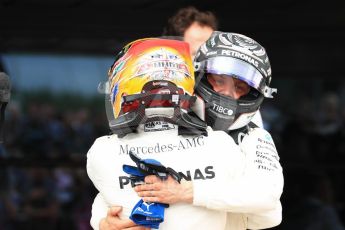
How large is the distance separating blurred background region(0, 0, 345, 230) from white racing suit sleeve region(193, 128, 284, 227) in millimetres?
2586

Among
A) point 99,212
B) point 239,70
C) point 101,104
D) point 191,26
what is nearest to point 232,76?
point 239,70

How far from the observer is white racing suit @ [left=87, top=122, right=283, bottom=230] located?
178 centimetres

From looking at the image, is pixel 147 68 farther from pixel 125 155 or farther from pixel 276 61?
pixel 276 61

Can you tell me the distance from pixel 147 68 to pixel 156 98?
0.08 m

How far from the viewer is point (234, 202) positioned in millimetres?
1779

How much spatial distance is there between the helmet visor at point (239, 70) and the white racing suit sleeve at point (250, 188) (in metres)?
0.17

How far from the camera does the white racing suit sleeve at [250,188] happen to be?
1771 millimetres

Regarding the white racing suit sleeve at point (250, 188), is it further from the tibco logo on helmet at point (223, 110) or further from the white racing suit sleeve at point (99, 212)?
the white racing suit sleeve at point (99, 212)

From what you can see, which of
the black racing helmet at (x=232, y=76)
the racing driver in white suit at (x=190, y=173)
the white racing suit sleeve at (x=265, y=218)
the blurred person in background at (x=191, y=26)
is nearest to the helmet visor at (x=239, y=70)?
the black racing helmet at (x=232, y=76)

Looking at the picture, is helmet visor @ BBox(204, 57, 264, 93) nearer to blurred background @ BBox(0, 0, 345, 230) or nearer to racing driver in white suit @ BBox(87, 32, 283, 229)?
racing driver in white suit @ BBox(87, 32, 283, 229)

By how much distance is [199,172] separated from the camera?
1.78 meters

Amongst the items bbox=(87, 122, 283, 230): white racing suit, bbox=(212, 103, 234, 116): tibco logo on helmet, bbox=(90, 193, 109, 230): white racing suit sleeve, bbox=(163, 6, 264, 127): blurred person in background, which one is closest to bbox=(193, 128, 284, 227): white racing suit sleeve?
bbox=(87, 122, 283, 230): white racing suit

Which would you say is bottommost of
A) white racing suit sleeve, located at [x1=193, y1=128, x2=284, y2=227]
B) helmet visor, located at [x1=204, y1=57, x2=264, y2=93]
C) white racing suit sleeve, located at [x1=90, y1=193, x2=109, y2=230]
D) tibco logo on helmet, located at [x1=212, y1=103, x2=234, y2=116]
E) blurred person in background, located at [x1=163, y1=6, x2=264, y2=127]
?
white racing suit sleeve, located at [x1=90, y1=193, x2=109, y2=230]

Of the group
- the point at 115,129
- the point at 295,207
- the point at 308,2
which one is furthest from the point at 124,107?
the point at 295,207
